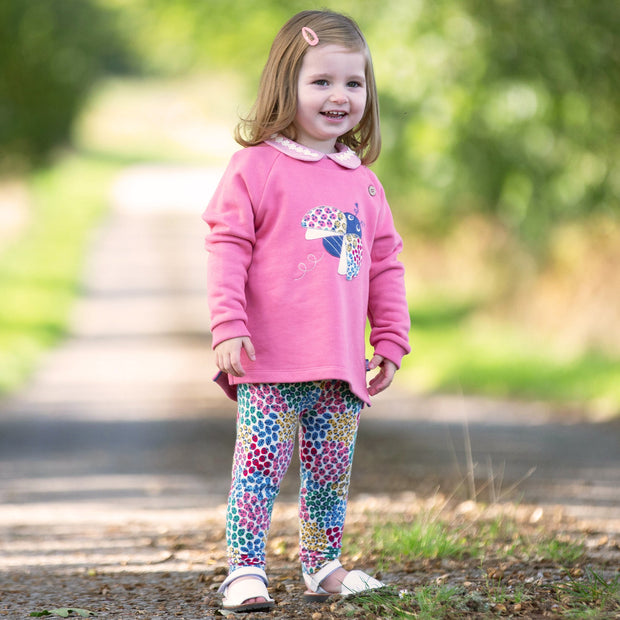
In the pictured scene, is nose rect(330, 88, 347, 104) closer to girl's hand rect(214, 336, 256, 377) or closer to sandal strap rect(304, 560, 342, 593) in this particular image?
girl's hand rect(214, 336, 256, 377)

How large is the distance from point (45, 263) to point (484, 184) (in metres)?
10.4

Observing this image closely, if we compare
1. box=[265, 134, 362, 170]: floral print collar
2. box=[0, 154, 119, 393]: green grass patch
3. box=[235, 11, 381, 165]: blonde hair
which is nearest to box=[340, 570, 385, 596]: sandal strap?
box=[265, 134, 362, 170]: floral print collar

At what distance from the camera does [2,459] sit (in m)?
7.41

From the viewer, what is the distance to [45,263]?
20359 mm

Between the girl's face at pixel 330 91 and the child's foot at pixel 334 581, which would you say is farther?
the child's foot at pixel 334 581

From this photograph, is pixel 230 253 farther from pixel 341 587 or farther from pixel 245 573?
pixel 341 587

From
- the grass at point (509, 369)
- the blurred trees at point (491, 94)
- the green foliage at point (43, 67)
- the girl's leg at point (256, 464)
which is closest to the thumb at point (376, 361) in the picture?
the girl's leg at point (256, 464)

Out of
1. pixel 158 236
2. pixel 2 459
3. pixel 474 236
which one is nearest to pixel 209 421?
pixel 2 459

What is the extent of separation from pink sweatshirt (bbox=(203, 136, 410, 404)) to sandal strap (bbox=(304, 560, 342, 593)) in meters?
0.52

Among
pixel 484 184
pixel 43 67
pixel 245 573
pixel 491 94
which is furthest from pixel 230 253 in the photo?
pixel 43 67

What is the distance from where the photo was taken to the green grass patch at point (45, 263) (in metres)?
12.8

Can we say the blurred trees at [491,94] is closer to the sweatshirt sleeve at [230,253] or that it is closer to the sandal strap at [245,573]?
the sweatshirt sleeve at [230,253]

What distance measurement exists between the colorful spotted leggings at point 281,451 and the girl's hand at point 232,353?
130mm

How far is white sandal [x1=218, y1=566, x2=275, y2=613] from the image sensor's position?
134 inches
